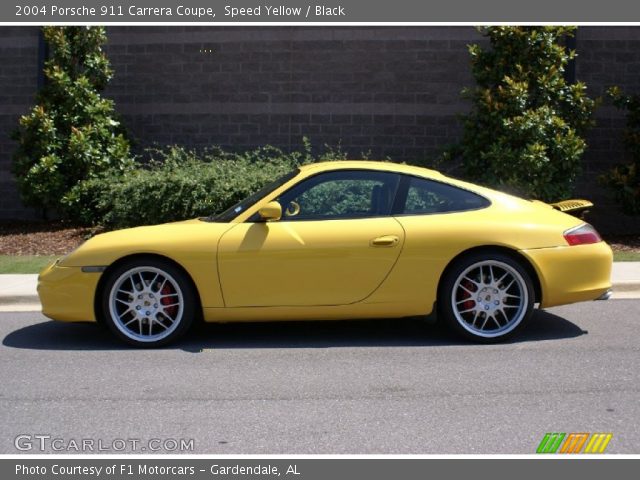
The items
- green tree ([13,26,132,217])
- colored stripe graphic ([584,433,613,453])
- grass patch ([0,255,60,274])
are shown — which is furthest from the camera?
green tree ([13,26,132,217])

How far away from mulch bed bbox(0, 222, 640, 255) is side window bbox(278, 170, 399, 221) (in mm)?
6274

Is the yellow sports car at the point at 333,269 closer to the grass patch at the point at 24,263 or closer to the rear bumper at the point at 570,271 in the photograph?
the rear bumper at the point at 570,271

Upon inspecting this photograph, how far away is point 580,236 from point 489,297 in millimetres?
895

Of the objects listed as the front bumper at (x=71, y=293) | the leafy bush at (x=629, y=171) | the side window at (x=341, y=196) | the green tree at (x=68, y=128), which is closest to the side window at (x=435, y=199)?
the side window at (x=341, y=196)

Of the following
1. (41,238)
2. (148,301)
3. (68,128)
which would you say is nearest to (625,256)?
(148,301)

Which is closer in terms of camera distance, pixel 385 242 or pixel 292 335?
pixel 385 242

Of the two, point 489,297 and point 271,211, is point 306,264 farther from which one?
point 489,297

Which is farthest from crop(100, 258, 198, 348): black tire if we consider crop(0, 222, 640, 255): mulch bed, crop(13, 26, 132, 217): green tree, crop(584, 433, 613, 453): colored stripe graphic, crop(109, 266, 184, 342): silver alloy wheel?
crop(13, 26, 132, 217): green tree

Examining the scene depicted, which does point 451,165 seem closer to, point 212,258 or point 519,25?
point 519,25

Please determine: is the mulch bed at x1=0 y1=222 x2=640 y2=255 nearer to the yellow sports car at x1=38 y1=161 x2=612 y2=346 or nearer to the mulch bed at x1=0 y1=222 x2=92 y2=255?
the mulch bed at x1=0 y1=222 x2=92 y2=255

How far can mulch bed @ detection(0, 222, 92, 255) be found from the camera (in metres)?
12.4

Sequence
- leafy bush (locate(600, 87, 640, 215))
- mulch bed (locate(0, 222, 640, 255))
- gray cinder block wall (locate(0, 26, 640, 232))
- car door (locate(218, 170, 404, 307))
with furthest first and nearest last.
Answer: gray cinder block wall (locate(0, 26, 640, 232)), leafy bush (locate(600, 87, 640, 215)), mulch bed (locate(0, 222, 640, 255)), car door (locate(218, 170, 404, 307))

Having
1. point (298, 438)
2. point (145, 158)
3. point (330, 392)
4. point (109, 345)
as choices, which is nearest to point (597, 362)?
point (330, 392)

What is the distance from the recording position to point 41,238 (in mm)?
13094
